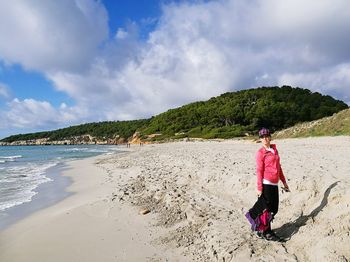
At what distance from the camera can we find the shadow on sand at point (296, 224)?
6.23 metres

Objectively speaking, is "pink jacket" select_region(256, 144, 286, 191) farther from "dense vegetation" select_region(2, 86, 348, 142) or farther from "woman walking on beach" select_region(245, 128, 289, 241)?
"dense vegetation" select_region(2, 86, 348, 142)

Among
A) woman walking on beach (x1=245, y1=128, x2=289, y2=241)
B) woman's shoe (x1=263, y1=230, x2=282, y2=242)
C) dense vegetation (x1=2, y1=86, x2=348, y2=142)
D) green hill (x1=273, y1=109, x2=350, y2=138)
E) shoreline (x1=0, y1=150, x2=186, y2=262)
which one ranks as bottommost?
shoreline (x1=0, y1=150, x2=186, y2=262)

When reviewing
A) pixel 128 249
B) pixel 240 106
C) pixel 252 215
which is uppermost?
pixel 240 106

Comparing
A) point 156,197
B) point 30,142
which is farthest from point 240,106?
point 30,142

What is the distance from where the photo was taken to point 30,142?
189250 millimetres

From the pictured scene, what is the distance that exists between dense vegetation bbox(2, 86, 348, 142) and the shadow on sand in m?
56.2

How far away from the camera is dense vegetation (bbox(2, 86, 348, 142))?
75.3 m

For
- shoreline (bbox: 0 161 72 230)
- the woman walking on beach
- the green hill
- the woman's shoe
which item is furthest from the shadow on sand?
the green hill

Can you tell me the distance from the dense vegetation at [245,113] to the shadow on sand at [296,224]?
5616cm

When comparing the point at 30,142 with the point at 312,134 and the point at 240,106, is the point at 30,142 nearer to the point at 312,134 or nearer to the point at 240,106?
the point at 240,106

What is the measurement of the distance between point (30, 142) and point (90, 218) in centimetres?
19665

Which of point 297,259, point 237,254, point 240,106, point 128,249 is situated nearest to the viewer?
point 297,259

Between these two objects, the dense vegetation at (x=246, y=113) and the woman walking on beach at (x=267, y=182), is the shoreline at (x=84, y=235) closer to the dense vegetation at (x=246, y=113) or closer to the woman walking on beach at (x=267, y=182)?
the woman walking on beach at (x=267, y=182)

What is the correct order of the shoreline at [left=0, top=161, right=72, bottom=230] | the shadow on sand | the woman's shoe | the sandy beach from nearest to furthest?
the sandy beach → the woman's shoe → the shadow on sand → the shoreline at [left=0, top=161, right=72, bottom=230]
